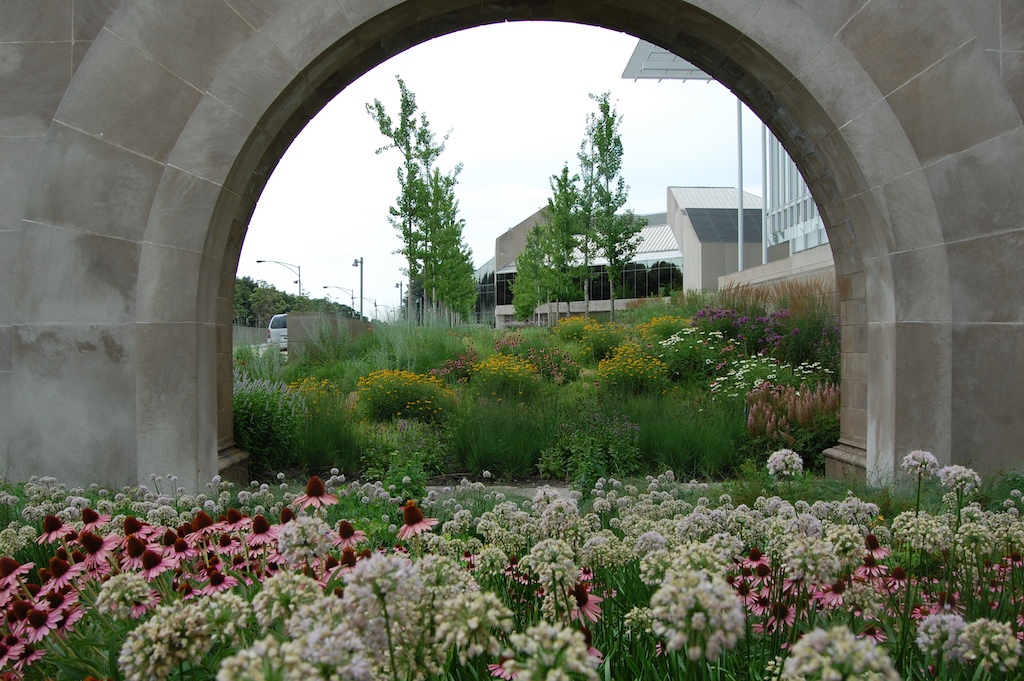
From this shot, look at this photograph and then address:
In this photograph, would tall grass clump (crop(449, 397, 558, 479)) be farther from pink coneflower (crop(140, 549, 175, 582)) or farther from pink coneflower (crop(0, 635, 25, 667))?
pink coneflower (crop(0, 635, 25, 667))

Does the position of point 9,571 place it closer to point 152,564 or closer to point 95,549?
point 95,549

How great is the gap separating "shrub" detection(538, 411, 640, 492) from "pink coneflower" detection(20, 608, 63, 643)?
4.43 metres

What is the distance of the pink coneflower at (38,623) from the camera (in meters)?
1.64

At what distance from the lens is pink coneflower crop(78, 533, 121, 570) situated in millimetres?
1967

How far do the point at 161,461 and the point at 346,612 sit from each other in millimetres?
4263

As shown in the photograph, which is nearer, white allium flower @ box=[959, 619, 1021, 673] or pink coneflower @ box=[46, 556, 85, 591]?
white allium flower @ box=[959, 619, 1021, 673]

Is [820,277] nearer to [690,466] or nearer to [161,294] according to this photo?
[690,466]

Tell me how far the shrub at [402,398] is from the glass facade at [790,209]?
49.6ft

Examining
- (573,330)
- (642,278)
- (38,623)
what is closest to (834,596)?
(38,623)

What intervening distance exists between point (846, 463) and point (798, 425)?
141cm

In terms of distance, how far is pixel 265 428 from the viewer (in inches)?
252

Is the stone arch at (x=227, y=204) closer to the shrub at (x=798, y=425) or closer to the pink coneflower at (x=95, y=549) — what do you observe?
the shrub at (x=798, y=425)

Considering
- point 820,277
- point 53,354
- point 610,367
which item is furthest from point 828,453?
point 820,277

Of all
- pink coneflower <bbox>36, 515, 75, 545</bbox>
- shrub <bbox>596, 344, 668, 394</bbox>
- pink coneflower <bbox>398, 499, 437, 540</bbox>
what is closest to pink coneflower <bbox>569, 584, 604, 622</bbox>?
pink coneflower <bbox>398, 499, 437, 540</bbox>
